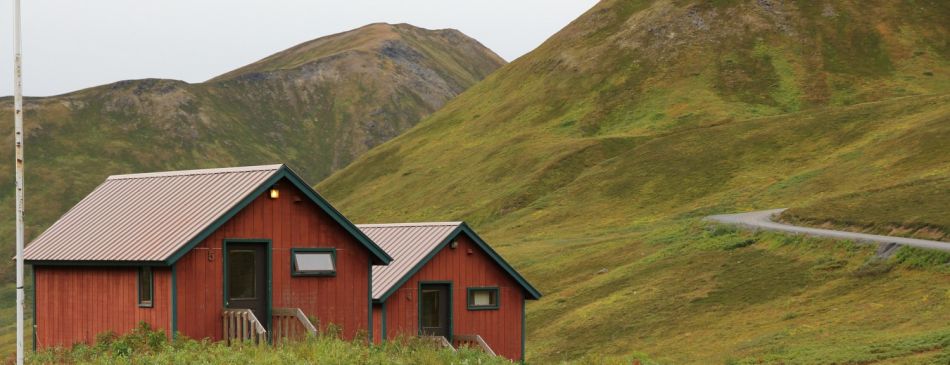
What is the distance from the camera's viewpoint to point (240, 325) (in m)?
36.1

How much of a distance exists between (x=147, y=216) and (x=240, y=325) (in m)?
4.49

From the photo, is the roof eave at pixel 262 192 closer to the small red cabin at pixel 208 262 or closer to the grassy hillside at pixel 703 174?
the small red cabin at pixel 208 262

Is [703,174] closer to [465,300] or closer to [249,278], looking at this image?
[465,300]

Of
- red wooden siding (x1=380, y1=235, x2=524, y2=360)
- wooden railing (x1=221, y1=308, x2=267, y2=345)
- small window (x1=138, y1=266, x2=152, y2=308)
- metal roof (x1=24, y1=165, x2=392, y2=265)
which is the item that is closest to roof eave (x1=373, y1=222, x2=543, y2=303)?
red wooden siding (x1=380, y1=235, x2=524, y2=360)

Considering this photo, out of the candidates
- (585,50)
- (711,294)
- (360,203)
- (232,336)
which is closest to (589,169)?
(360,203)

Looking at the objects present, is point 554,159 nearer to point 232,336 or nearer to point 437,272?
point 437,272

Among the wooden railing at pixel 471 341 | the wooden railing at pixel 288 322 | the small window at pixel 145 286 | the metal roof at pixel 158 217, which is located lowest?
the wooden railing at pixel 471 341

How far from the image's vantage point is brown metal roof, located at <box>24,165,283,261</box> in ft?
119

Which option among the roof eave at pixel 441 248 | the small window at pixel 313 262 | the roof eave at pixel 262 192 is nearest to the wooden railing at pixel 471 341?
the roof eave at pixel 441 248

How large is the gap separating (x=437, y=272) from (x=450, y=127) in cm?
12509

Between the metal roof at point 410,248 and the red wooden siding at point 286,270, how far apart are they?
10.6 feet

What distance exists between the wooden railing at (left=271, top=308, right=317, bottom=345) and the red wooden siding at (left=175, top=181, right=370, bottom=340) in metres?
0.39

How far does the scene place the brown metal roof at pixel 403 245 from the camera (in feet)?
143

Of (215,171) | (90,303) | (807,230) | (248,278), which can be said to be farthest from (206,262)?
(807,230)
